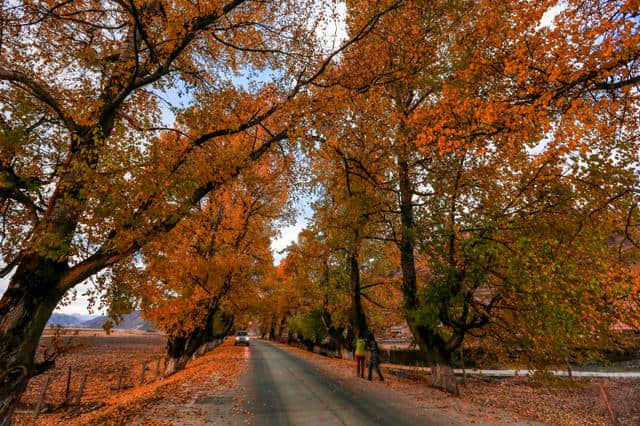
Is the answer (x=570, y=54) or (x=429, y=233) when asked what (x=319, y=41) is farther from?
(x=429, y=233)

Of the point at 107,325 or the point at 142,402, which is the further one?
the point at 142,402

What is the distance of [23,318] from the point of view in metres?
5.48

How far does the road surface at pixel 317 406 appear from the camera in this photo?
Result: 7371 mm

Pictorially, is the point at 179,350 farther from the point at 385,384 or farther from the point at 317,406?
the point at 317,406

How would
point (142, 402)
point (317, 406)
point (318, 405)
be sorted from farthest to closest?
point (142, 402) → point (318, 405) → point (317, 406)

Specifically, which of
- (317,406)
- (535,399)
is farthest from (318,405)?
(535,399)

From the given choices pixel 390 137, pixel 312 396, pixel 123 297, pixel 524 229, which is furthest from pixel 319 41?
pixel 312 396

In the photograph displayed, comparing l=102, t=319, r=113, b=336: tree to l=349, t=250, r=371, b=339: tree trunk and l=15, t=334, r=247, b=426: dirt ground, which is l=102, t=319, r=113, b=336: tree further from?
l=349, t=250, r=371, b=339: tree trunk

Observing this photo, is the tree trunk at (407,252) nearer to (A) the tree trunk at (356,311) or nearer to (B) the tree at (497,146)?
(B) the tree at (497,146)

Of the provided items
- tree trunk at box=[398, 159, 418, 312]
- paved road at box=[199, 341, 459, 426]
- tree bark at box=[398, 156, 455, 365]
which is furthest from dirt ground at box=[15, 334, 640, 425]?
tree trunk at box=[398, 159, 418, 312]

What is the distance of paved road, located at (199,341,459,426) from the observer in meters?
7.36

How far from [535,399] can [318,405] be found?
1459cm

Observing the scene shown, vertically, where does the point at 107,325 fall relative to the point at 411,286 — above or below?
below

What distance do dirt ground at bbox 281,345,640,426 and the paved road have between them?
1.26 m
